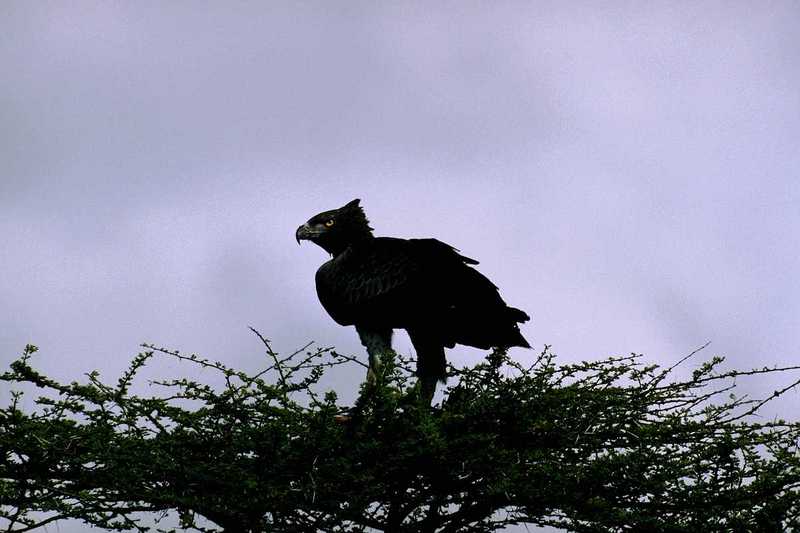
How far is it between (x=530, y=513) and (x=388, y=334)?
10.5 ft

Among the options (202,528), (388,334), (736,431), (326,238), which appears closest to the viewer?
(202,528)

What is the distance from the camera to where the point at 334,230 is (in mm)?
10211

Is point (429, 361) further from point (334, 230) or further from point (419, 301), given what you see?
point (334, 230)

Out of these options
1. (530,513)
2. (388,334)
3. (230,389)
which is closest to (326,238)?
(388,334)

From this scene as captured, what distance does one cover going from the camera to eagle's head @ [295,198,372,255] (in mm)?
10211

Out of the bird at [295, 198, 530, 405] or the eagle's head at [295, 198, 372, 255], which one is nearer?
the bird at [295, 198, 530, 405]

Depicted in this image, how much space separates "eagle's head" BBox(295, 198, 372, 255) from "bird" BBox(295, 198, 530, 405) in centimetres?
80

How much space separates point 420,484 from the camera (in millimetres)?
6320

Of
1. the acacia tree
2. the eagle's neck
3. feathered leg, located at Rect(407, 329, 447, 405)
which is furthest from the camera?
the eagle's neck

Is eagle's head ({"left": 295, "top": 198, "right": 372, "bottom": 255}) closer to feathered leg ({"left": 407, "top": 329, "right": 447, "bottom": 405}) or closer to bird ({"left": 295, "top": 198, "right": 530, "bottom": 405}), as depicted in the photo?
bird ({"left": 295, "top": 198, "right": 530, "bottom": 405})

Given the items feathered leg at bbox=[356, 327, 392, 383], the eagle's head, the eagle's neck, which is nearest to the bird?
feathered leg at bbox=[356, 327, 392, 383]

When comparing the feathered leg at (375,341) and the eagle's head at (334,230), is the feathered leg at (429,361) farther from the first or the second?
the eagle's head at (334,230)

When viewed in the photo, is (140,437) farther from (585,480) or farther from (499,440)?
(585,480)

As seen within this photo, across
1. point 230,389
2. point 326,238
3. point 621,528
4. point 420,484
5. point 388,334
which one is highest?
point 326,238
